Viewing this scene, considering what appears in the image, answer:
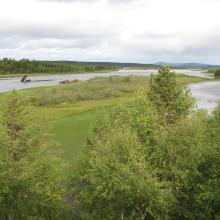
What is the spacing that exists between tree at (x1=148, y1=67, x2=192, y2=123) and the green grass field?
3413mm

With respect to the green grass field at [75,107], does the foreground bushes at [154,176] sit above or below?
above

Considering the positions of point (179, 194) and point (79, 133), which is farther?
point (79, 133)

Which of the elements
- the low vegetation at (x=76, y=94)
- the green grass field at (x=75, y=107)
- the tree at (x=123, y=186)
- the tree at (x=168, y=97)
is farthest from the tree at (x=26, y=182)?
the low vegetation at (x=76, y=94)

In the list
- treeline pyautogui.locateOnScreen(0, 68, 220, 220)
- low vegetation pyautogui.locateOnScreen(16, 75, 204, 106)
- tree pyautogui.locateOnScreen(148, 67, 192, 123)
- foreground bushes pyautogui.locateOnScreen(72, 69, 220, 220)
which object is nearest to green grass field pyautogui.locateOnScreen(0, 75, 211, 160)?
low vegetation pyautogui.locateOnScreen(16, 75, 204, 106)

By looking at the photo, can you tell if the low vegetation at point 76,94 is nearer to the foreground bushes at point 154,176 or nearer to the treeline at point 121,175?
the treeline at point 121,175

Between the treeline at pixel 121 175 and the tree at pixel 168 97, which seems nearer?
the treeline at pixel 121 175

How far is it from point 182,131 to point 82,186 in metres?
8.19

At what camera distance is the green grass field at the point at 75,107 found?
61.9m

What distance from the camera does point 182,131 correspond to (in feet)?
95.9

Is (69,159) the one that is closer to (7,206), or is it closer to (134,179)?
(7,206)

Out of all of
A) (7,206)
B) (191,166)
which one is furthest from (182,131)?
(7,206)

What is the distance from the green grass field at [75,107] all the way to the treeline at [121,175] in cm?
916

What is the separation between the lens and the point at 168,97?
4747 centimetres

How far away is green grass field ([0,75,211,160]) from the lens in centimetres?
6186
